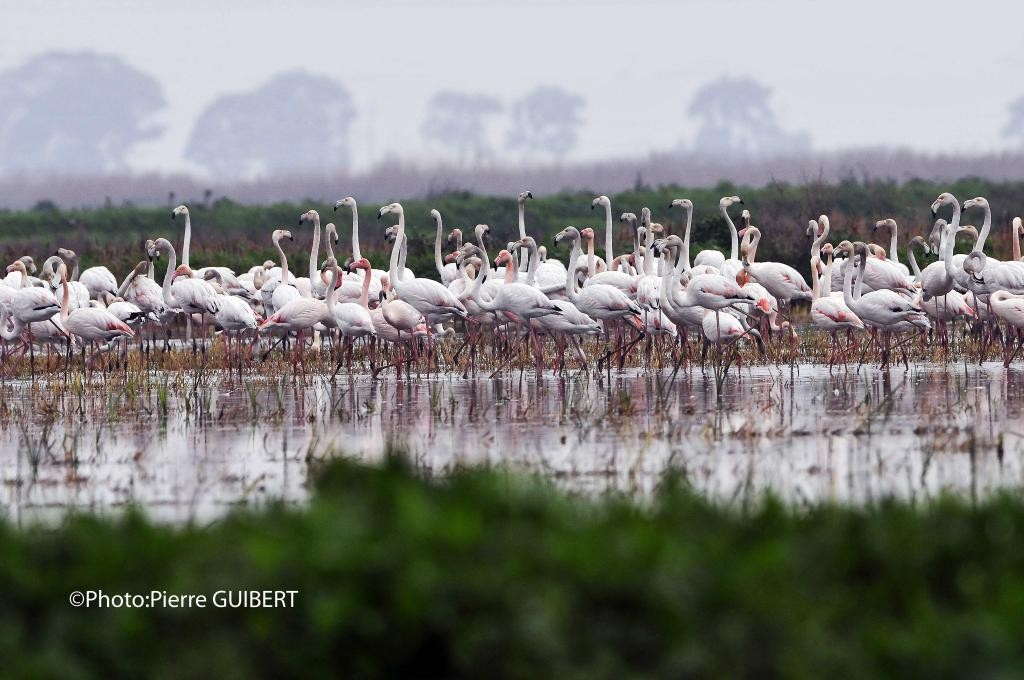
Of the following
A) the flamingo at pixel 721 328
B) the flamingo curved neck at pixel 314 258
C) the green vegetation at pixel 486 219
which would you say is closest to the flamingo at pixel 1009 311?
the flamingo at pixel 721 328

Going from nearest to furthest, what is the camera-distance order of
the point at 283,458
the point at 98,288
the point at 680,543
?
the point at 680,543, the point at 283,458, the point at 98,288

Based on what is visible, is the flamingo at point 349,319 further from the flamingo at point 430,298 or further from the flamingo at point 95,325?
→ the flamingo at point 95,325

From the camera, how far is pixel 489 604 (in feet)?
14.2

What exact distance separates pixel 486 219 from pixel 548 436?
111 ft

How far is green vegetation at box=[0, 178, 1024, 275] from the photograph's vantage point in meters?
31.2

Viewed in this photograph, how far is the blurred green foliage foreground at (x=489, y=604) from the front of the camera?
4215mm

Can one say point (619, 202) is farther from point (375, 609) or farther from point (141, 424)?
point (375, 609)

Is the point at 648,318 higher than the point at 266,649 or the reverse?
higher

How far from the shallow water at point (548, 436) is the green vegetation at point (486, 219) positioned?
15289 millimetres

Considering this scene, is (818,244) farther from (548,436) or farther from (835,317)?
(548,436)

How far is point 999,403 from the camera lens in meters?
12.4

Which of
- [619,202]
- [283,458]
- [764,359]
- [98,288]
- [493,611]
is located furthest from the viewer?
[619,202]

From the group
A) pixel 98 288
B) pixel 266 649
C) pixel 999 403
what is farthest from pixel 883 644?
pixel 98 288

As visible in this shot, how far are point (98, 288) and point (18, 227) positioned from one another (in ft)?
82.2
